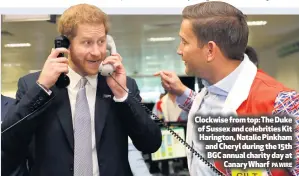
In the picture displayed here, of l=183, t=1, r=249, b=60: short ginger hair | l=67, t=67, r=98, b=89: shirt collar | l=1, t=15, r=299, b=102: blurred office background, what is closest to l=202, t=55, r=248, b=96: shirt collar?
l=183, t=1, r=249, b=60: short ginger hair

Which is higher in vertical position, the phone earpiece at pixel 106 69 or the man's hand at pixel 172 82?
the phone earpiece at pixel 106 69

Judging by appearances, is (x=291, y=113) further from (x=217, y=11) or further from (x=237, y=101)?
(x=217, y=11)

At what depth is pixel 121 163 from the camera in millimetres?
967

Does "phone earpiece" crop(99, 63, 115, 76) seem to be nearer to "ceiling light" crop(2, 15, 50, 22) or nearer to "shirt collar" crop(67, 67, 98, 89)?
"shirt collar" crop(67, 67, 98, 89)

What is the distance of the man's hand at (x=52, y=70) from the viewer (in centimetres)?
88

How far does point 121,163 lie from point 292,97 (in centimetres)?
46

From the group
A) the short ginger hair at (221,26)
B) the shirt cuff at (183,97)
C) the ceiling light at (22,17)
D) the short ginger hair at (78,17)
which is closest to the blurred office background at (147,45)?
the ceiling light at (22,17)

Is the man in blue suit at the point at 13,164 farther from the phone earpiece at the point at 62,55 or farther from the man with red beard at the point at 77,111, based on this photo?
the phone earpiece at the point at 62,55

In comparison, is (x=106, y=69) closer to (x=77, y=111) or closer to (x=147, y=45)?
(x=77, y=111)

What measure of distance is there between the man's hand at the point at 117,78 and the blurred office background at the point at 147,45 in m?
0.24

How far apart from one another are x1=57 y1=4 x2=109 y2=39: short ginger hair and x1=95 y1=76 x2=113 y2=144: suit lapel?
0.44ft

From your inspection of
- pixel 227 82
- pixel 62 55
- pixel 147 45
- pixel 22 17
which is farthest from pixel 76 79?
pixel 147 45

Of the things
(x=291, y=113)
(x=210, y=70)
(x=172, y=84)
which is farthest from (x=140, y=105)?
(x=291, y=113)

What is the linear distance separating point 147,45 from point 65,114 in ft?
14.7
